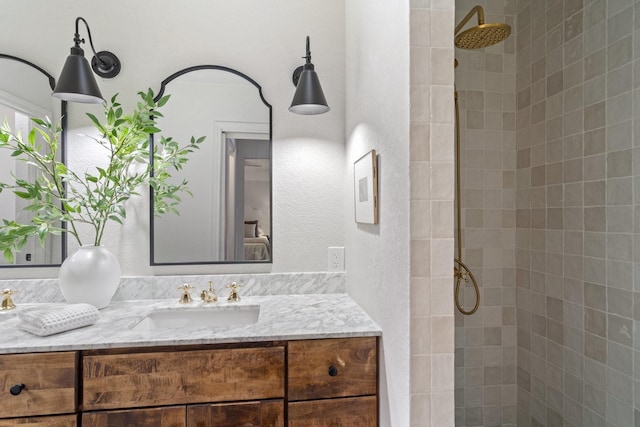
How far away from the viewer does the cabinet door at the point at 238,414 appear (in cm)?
122

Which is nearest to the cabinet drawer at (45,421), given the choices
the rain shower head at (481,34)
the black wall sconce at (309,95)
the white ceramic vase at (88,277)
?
the white ceramic vase at (88,277)

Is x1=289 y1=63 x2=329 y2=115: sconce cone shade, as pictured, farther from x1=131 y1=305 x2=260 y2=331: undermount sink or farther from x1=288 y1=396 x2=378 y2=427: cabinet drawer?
x1=288 y1=396 x2=378 y2=427: cabinet drawer

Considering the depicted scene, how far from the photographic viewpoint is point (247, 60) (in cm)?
190

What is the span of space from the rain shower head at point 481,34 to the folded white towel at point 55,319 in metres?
1.91

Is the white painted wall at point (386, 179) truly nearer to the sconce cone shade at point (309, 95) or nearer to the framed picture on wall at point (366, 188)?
the framed picture on wall at point (366, 188)

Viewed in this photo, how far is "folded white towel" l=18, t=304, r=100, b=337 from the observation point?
1249 millimetres

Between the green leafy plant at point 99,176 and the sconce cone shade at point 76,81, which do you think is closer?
the sconce cone shade at point 76,81

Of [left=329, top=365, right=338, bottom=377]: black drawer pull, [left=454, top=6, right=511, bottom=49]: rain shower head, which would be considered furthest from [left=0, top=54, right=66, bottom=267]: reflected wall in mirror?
[left=454, top=6, right=511, bottom=49]: rain shower head

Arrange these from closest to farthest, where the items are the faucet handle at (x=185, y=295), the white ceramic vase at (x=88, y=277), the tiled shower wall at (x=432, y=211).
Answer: the tiled shower wall at (x=432, y=211) → the white ceramic vase at (x=88, y=277) → the faucet handle at (x=185, y=295)

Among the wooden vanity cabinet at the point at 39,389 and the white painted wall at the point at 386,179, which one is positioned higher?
the white painted wall at the point at 386,179

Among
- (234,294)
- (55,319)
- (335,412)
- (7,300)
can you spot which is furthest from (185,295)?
(335,412)

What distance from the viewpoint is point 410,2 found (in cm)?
100

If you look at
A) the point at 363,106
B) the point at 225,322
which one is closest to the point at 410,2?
the point at 363,106

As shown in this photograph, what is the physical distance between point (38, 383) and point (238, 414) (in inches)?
25.5
